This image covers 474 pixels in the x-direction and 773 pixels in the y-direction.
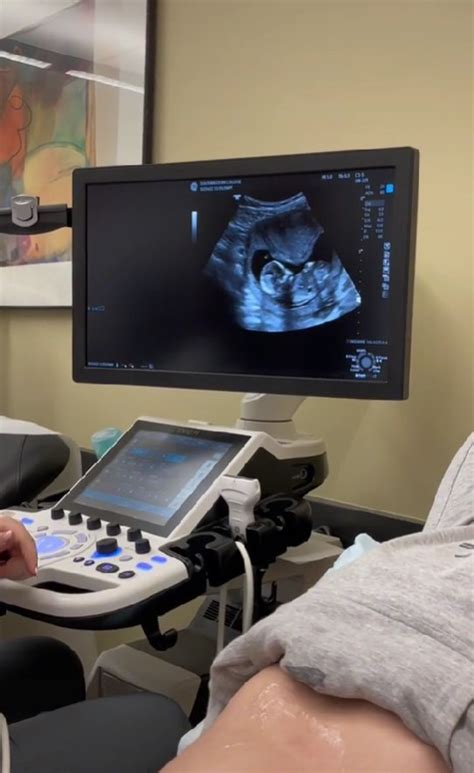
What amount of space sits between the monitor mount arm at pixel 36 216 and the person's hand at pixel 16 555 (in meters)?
0.56

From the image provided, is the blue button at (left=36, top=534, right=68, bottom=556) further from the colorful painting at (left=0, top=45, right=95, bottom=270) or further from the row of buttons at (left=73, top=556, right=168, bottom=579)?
the colorful painting at (left=0, top=45, right=95, bottom=270)

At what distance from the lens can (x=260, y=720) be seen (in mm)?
500

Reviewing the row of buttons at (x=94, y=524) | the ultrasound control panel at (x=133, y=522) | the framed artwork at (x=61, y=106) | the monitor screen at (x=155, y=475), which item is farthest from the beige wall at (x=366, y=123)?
the row of buttons at (x=94, y=524)

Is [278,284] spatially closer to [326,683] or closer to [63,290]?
[326,683]

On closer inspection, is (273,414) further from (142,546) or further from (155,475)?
(142,546)

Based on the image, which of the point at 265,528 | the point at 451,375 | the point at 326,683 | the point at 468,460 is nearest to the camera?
the point at 326,683

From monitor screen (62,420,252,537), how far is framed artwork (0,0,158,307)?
0.71 meters

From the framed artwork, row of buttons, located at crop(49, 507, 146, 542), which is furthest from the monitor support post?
the framed artwork

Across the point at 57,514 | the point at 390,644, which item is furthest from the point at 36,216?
the point at 390,644

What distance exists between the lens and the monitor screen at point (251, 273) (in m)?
0.96

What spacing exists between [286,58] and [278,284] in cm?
52

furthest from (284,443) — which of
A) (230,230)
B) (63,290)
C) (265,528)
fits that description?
(63,290)

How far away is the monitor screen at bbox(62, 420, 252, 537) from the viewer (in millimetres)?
967

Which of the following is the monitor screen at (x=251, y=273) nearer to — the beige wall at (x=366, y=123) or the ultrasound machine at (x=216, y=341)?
the ultrasound machine at (x=216, y=341)
